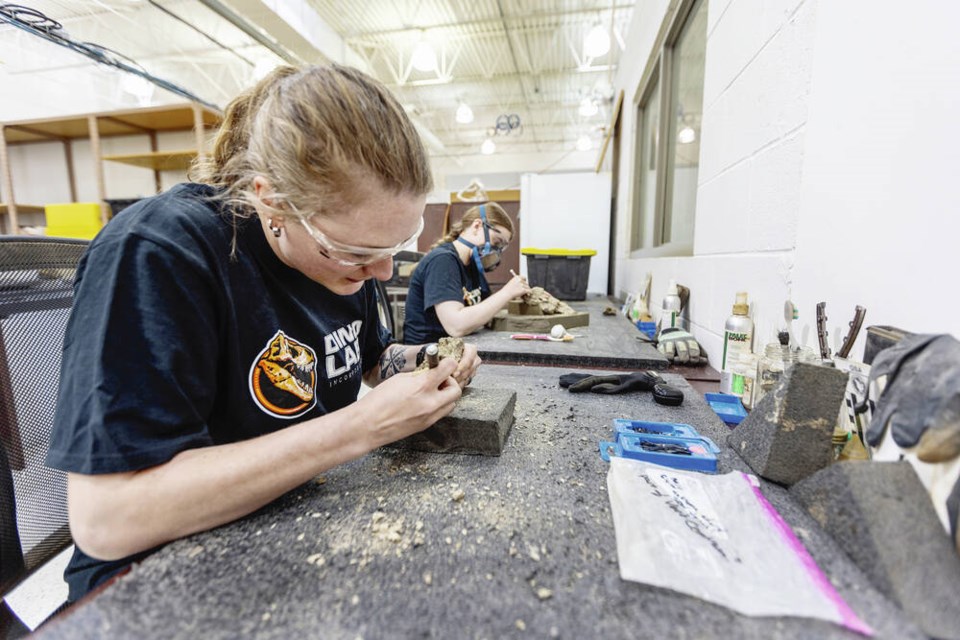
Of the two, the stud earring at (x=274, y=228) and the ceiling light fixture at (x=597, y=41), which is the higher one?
the ceiling light fixture at (x=597, y=41)

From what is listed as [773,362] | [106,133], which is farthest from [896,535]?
[106,133]

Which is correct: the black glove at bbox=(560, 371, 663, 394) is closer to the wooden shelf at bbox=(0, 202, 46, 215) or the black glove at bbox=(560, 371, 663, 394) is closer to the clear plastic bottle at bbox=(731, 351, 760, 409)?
the clear plastic bottle at bbox=(731, 351, 760, 409)

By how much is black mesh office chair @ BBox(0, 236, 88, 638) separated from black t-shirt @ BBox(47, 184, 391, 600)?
0.10 meters

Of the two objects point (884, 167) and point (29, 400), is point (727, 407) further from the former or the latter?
point (29, 400)

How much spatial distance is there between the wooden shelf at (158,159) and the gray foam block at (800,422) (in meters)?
3.93

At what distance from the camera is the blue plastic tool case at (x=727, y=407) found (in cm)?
88

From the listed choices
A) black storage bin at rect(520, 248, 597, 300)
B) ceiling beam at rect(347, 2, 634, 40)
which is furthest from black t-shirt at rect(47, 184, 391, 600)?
ceiling beam at rect(347, 2, 634, 40)

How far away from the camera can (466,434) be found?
699 millimetres

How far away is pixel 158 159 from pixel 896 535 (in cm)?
467

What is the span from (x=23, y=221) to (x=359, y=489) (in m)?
5.11

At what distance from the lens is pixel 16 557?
0.60m

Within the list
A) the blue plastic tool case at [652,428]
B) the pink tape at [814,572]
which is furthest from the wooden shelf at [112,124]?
the pink tape at [814,572]

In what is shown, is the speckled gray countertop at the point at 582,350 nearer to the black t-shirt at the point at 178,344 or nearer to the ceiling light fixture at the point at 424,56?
the black t-shirt at the point at 178,344

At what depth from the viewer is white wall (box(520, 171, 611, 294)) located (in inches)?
146
